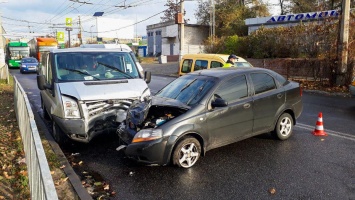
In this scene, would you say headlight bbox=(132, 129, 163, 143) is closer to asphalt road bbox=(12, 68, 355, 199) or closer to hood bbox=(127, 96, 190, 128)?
hood bbox=(127, 96, 190, 128)

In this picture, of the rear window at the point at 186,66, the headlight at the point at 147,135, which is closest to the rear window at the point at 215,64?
the rear window at the point at 186,66

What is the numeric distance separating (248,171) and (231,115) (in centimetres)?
102

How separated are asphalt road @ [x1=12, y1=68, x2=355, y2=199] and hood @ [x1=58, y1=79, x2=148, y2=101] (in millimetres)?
1098

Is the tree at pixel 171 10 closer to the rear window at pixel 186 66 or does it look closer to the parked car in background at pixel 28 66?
the parked car in background at pixel 28 66

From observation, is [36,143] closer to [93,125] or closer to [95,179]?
[95,179]

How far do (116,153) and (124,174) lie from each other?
3.37 feet

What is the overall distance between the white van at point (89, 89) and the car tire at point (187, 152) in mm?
1606

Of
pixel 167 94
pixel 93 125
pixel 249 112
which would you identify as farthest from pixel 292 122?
pixel 93 125

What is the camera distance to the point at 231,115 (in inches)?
207

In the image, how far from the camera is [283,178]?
4461mm

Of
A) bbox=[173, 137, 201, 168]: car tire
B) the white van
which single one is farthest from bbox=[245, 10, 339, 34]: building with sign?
bbox=[173, 137, 201, 168]: car tire

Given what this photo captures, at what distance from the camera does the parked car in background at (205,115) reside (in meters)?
4.64

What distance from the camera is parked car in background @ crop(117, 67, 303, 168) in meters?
4.64

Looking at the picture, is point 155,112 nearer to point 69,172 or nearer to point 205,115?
point 205,115
